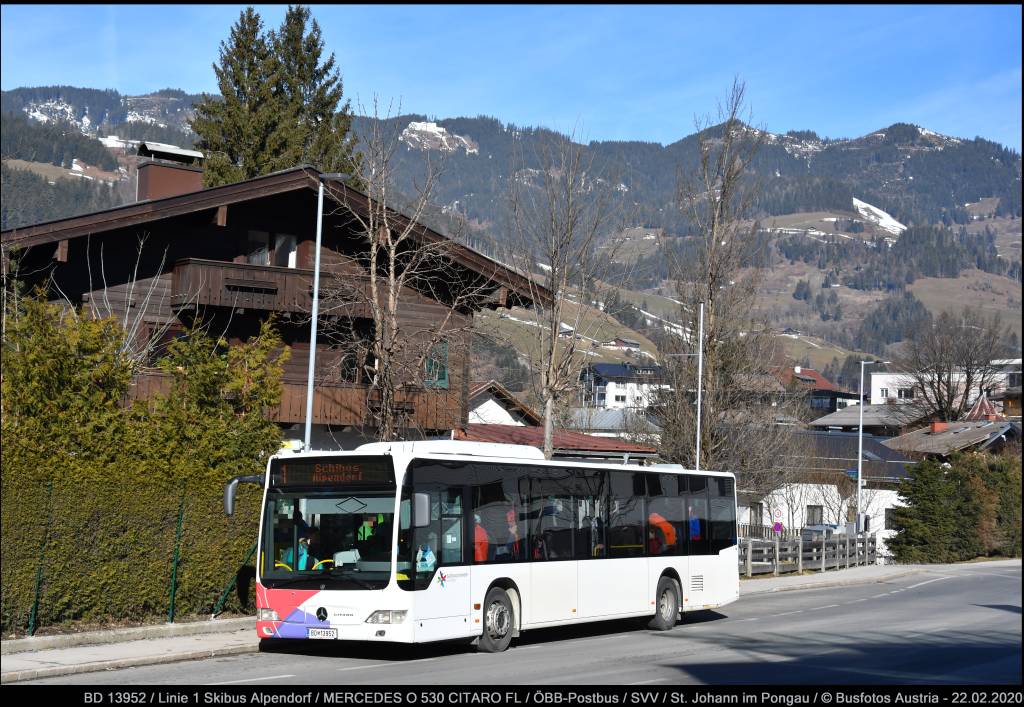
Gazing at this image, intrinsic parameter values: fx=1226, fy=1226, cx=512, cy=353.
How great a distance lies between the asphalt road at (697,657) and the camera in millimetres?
14734

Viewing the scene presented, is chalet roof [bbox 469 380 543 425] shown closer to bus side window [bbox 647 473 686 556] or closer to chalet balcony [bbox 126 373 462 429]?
chalet balcony [bbox 126 373 462 429]

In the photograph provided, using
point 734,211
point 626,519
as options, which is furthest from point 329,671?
point 734,211

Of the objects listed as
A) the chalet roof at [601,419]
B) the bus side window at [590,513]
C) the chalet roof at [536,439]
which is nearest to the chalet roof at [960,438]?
the chalet roof at [601,419]

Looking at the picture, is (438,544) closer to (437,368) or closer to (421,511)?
(421,511)

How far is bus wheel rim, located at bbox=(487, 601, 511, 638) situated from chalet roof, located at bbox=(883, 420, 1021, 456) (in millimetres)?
57571

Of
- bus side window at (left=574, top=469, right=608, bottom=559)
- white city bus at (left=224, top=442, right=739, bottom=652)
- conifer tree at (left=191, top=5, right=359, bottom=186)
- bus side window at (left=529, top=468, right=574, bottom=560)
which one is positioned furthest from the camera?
conifer tree at (left=191, top=5, right=359, bottom=186)

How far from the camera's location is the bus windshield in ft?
55.0

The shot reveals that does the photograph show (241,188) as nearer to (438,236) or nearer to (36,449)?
(438,236)

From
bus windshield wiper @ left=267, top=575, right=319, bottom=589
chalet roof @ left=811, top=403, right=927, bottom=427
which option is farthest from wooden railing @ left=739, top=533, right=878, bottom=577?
chalet roof @ left=811, top=403, right=927, bottom=427

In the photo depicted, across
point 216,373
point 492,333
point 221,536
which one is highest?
point 492,333

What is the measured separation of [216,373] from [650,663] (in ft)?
31.7

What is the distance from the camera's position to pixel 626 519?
21.6 m

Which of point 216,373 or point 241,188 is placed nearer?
point 216,373

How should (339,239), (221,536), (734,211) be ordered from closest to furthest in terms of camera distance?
1. (221,536)
2. (339,239)
3. (734,211)
